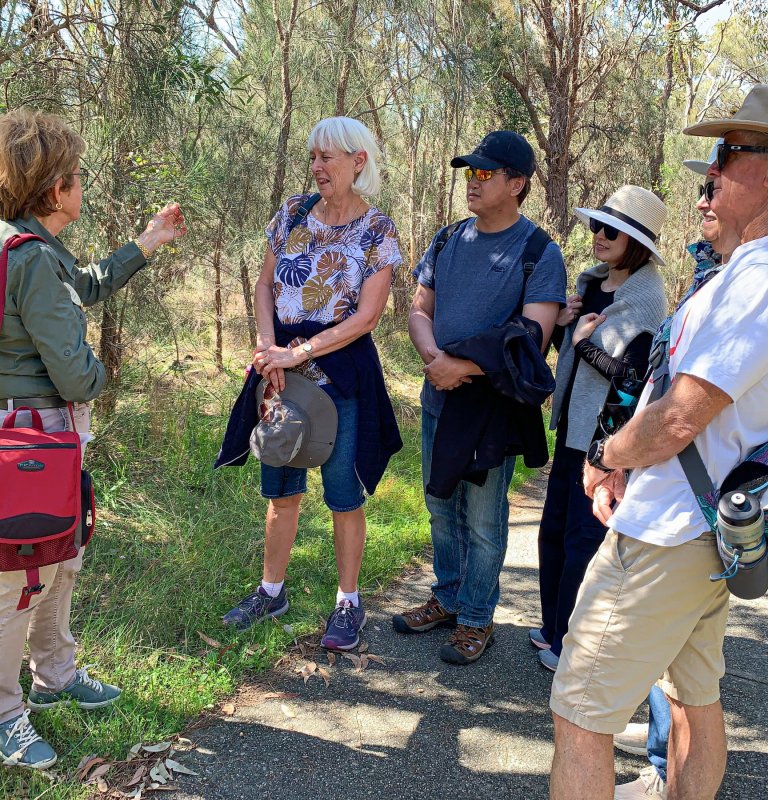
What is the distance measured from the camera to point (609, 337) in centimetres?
278

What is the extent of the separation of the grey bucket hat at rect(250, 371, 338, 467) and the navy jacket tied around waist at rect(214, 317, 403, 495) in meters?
0.11

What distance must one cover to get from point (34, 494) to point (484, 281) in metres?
1.89

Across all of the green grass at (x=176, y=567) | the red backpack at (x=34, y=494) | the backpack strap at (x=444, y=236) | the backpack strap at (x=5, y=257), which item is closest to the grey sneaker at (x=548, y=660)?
the green grass at (x=176, y=567)

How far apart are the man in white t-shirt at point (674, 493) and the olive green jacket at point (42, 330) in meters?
1.59

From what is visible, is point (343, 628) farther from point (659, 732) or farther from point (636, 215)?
point (636, 215)

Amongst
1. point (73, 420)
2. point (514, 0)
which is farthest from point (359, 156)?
point (514, 0)

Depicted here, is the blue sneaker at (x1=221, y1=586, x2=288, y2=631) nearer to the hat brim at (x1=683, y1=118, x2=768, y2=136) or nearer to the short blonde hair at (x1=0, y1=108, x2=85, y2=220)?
the short blonde hair at (x1=0, y1=108, x2=85, y2=220)

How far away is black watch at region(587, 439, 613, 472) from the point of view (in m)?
1.92

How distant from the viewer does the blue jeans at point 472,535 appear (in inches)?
124

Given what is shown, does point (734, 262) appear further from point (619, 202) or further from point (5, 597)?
point (5, 597)

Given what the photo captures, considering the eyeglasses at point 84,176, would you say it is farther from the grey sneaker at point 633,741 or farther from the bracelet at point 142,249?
the grey sneaker at point 633,741

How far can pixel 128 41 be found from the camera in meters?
4.18

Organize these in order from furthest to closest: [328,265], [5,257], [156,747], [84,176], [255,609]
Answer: [84,176], [255,609], [328,265], [156,747], [5,257]

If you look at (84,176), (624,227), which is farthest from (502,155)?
(84,176)
